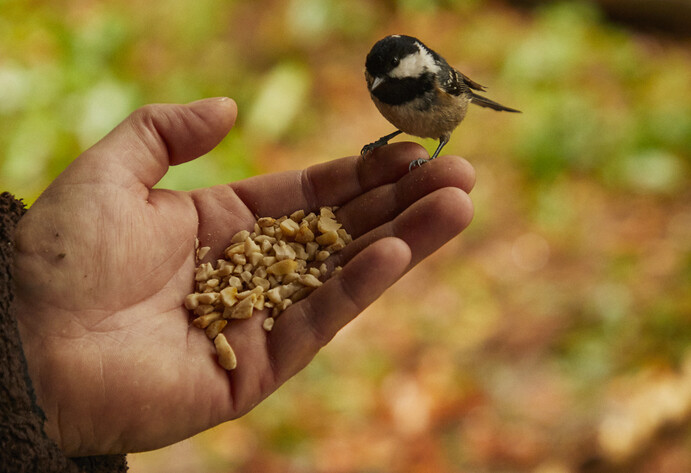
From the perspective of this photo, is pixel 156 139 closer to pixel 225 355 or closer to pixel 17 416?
pixel 225 355

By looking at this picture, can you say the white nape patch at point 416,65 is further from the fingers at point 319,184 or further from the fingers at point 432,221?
the fingers at point 432,221

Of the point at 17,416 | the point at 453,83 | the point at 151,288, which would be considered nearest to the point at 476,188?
the point at 453,83

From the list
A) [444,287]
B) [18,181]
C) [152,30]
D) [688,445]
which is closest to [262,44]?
[152,30]

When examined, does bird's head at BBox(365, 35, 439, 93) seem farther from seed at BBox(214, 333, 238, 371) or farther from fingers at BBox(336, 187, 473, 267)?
seed at BBox(214, 333, 238, 371)

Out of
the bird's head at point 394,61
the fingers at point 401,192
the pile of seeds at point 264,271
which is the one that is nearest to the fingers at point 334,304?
the pile of seeds at point 264,271

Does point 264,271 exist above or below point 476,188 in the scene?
above

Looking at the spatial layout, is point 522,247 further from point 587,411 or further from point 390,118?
point 390,118

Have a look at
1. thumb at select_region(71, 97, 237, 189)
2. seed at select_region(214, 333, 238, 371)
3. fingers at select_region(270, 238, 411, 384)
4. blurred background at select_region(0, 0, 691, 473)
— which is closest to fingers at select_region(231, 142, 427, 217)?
thumb at select_region(71, 97, 237, 189)
